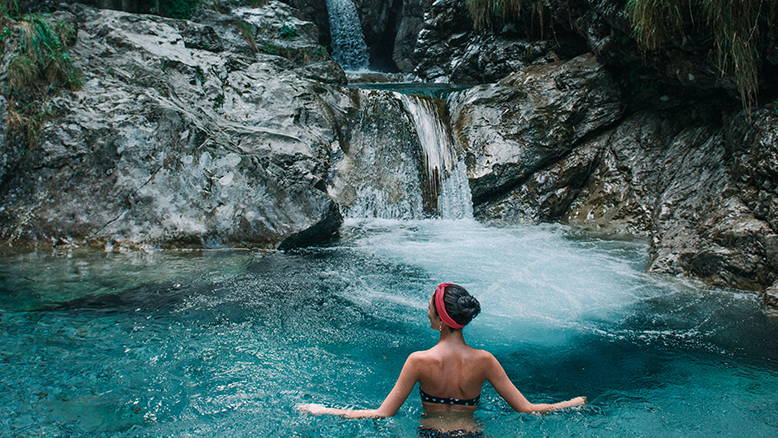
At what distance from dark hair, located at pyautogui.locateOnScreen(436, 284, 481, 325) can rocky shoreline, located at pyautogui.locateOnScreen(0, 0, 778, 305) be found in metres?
3.46

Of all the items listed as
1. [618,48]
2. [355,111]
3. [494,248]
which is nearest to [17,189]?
[355,111]

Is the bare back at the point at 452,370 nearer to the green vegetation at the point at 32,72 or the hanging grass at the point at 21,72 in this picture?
the green vegetation at the point at 32,72

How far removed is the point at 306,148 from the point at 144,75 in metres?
2.78

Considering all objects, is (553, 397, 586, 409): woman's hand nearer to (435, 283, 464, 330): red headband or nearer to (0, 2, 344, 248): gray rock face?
(435, 283, 464, 330): red headband

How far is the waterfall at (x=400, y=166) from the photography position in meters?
7.66

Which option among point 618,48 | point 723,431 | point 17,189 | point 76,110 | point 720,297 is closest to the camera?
point 723,431

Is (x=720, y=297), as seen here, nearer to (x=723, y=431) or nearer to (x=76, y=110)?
(x=723, y=431)

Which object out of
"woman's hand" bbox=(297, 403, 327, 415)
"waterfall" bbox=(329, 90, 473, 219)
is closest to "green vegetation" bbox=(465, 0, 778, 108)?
"waterfall" bbox=(329, 90, 473, 219)

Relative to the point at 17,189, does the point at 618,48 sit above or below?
above

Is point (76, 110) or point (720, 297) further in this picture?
point (76, 110)

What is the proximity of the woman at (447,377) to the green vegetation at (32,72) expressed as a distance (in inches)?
253

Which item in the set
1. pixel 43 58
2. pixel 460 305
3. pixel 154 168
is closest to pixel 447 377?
pixel 460 305

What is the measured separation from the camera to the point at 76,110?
6.16 m

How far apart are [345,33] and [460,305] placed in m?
16.3
